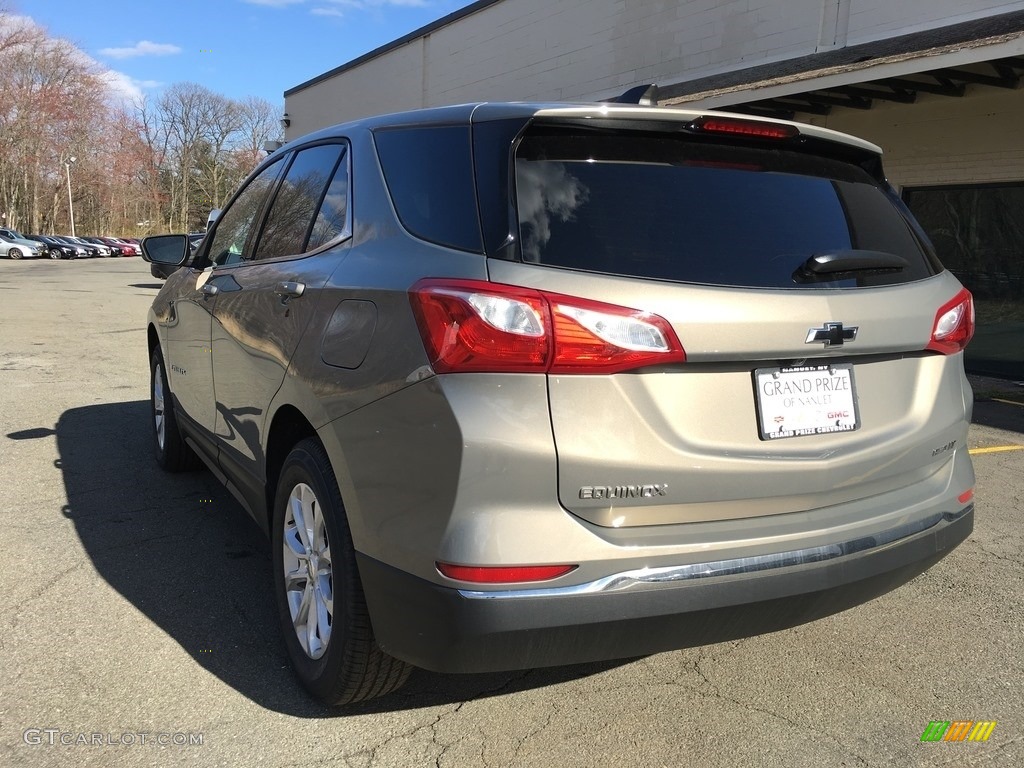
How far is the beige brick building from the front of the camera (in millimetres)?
9453

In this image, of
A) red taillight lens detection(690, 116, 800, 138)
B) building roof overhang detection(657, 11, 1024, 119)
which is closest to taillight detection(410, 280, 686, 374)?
red taillight lens detection(690, 116, 800, 138)

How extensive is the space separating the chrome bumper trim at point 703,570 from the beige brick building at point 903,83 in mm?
7346

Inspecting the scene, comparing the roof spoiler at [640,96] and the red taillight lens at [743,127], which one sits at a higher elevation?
the roof spoiler at [640,96]

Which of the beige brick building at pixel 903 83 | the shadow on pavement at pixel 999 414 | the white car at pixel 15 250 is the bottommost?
the white car at pixel 15 250

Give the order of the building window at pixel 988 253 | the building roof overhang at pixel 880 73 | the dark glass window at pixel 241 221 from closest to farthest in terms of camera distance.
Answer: the dark glass window at pixel 241 221 → the building roof overhang at pixel 880 73 → the building window at pixel 988 253

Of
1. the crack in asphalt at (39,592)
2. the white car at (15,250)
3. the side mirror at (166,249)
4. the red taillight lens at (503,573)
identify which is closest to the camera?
the red taillight lens at (503,573)

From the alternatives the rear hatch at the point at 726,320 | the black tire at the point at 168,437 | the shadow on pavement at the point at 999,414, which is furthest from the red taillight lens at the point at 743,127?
the shadow on pavement at the point at 999,414

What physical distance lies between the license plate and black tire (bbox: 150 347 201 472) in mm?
3669

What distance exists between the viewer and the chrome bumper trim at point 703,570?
199 cm

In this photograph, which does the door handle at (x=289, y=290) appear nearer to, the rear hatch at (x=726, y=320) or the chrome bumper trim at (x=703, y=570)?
the rear hatch at (x=726, y=320)

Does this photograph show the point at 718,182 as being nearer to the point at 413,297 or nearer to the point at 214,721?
the point at 413,297

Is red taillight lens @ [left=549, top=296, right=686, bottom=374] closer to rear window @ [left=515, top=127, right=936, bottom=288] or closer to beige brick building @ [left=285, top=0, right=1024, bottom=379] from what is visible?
rear window @ [left=515, top=127, right=936, bottom=288]

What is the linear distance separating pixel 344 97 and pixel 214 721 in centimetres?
2637

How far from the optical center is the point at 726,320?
2086mm
